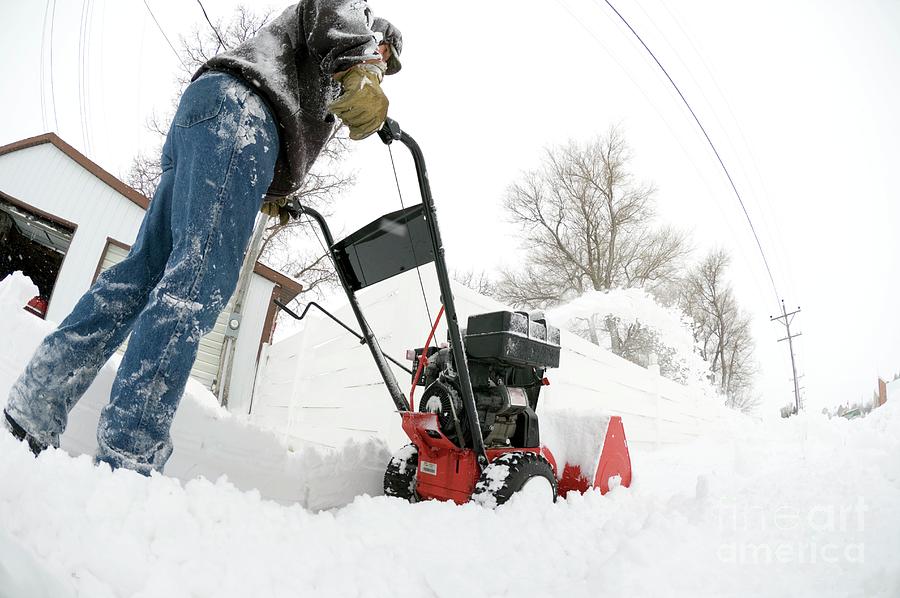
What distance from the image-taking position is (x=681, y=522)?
4.44 feet

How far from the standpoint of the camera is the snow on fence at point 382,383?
3.13m

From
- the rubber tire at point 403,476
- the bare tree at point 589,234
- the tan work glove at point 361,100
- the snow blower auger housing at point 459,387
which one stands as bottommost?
the rubber tire at point 403,476

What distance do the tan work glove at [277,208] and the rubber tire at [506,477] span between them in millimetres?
1186

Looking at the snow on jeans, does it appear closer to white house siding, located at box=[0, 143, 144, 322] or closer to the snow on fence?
the snow on fence

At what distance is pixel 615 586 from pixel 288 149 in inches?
54.9

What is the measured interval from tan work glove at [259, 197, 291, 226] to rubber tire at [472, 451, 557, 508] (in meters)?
1.19

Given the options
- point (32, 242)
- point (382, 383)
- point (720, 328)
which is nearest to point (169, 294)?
point (382, 383)

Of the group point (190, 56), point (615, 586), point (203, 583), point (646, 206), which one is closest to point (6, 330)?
point (203, 583)

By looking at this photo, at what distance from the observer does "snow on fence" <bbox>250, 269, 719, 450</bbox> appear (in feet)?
10.3

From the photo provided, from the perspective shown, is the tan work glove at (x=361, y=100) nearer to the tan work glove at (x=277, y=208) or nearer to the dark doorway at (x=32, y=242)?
the tan work glove at (x=277, y=208)

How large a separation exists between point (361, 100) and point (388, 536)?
1.15 meters

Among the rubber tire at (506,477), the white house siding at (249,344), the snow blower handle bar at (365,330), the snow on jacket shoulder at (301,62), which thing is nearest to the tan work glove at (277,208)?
the snow blower handle bar at (365,330)

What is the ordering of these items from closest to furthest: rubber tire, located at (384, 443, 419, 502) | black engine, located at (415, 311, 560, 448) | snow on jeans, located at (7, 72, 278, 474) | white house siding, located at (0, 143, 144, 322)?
snow on jeans, located at (7, 72, 278, 474), black engine, located at (415, 311, 560, 448), rubber tire, located at (384, 443, 419, 502), white house siding, located at (0, 143, 144, 322)

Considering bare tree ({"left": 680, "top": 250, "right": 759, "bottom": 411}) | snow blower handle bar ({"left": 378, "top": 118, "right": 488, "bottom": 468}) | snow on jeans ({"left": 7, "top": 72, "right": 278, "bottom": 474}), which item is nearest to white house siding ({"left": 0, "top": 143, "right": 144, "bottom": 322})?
snow on jeans ({"left": 7, "top": 72, "right": 278, "bottom": 474})
